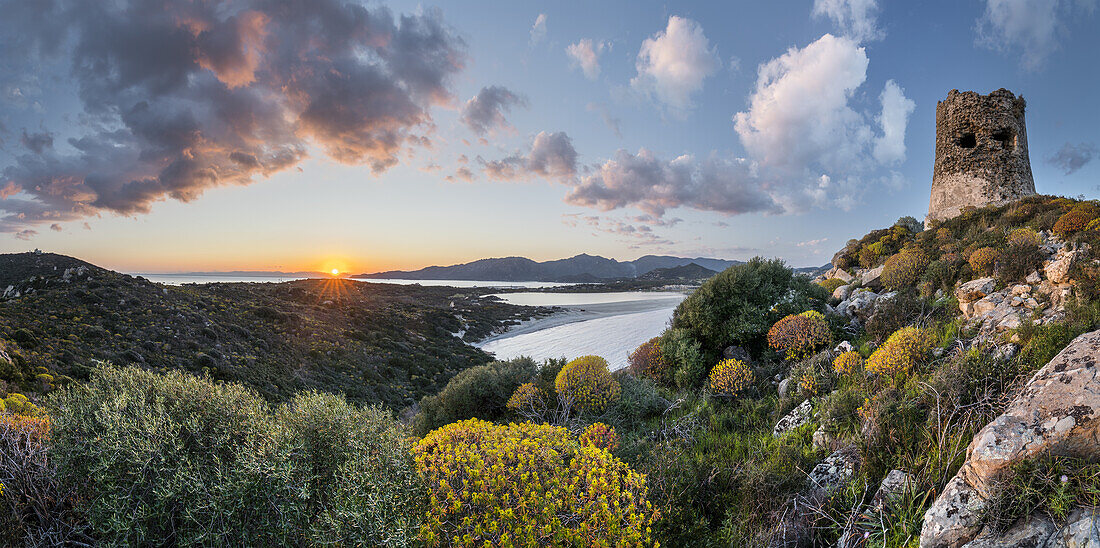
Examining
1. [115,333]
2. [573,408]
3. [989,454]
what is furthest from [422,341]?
[989,454]

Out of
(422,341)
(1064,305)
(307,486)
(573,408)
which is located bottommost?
(422,341)

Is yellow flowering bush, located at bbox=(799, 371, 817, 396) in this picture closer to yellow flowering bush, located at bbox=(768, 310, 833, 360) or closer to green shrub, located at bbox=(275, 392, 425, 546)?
yellow flowering bush, located at bbox=(768, 310, 833, 360)

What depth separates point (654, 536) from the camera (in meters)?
3.63

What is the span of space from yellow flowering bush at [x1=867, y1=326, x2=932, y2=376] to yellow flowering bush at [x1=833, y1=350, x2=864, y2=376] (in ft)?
1.74

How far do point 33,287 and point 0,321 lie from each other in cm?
983

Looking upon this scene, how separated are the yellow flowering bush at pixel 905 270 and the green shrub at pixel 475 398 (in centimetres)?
910

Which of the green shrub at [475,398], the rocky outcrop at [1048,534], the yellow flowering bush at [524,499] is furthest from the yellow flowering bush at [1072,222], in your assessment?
the green shrub at [475,398]

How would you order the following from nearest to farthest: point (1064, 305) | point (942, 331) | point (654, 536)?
1. point (654, 536)
2. point (1064, 305)
3. point (942, 331)

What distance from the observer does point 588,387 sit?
736 cm

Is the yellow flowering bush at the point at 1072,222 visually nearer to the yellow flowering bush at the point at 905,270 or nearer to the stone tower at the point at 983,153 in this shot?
the yellow flowering bush at the point at 905,270

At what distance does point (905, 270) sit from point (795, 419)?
6619 millimetres

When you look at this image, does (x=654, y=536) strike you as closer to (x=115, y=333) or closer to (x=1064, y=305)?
(x=1064, y=305)

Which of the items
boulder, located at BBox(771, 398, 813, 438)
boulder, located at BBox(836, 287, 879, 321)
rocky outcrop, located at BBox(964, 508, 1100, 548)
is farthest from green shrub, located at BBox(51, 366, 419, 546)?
boulder, located at BBox(836, 287, 879, 321)

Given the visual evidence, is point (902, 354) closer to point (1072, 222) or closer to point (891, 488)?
point (891, 488)
